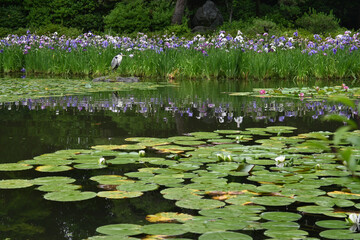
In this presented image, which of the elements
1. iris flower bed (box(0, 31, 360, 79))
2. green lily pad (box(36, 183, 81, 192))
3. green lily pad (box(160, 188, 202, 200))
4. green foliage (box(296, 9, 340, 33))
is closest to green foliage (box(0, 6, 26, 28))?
iris flower bed (box(0, 31, 360, 79))

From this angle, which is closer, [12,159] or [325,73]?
[12,159]

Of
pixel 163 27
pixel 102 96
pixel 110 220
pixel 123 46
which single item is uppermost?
pixel 163 27

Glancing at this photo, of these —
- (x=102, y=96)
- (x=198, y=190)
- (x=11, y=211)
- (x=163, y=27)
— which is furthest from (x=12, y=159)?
(x=163, y=27)

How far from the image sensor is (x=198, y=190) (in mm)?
2141

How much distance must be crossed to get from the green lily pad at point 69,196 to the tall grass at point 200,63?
7638 millimetres

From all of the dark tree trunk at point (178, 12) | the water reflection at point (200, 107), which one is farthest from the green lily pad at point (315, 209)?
the dark tree trunk at point (178, 12)

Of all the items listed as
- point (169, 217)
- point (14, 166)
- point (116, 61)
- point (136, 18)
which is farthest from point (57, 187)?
point (136, 18)

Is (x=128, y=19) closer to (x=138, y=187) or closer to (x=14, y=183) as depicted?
(x=14, y=183)

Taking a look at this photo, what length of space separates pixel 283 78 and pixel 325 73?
0.79 meters

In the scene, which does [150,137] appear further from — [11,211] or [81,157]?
[11,211]

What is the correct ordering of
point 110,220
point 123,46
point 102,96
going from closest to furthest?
point 110,220 < point 102,96 < point 123,46

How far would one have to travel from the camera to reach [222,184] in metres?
2.23

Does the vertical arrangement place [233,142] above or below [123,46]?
below

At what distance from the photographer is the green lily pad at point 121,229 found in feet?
Result: 5.25
